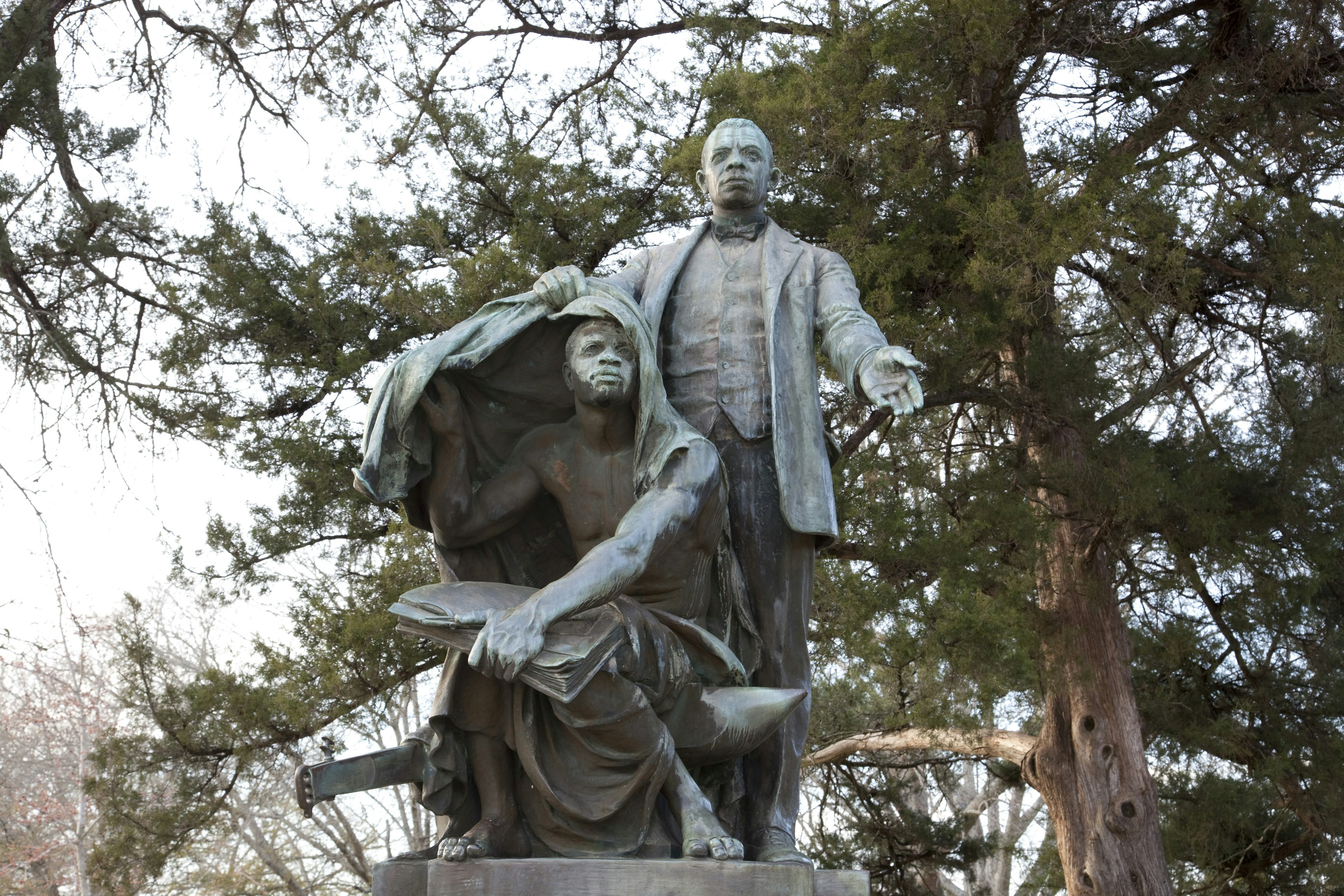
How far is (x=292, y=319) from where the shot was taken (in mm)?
8453

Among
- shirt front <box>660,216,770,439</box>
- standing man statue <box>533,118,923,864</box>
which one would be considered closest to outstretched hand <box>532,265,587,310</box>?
standing man statue <box>533,118,923,864</box>

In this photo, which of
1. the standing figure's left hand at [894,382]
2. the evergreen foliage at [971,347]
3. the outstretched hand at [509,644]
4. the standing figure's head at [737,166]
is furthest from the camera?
the evergreen foliage at [971,347]

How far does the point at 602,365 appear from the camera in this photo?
2943mm

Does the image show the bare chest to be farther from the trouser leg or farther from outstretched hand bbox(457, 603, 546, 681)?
outstretched hand bbox(457, 603, 546, 681)

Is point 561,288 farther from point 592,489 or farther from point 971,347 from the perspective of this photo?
point 971,347

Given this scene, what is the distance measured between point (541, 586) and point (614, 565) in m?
0.46

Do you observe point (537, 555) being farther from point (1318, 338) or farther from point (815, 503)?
point (1318, 338)

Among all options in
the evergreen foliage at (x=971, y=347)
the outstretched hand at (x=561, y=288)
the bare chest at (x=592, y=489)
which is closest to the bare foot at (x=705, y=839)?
the bare chest at (x=592, y=489)

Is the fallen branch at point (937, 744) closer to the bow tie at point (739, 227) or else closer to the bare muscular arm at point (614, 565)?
the bow tie at point (739, 227)

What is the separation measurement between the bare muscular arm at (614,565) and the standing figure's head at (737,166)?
2.78 feet

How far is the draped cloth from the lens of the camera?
107 inches

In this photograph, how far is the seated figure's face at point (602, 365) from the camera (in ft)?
9.63

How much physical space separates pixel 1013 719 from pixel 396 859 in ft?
28.2

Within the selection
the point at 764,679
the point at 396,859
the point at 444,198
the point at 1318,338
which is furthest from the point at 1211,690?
the point at 396,859
